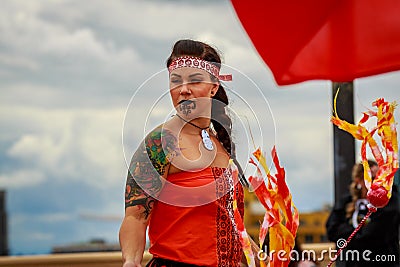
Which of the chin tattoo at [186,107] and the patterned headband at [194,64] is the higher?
the patterned headband at [194,64]

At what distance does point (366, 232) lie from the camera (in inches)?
173

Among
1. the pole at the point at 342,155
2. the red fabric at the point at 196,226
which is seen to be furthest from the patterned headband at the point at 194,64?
the pole at the point at 342,155

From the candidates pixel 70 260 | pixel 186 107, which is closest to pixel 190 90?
pixel 186 107

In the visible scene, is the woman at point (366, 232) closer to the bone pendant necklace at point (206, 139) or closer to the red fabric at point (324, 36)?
the red fabric at point (324, 36)

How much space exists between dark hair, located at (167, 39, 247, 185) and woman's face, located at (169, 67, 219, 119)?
46 millimetres

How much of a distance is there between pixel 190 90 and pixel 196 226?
0.38m

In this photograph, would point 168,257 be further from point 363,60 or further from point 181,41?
point 363,60

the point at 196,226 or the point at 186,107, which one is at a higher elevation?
the point at 186,107

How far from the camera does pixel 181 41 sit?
2.66 metres

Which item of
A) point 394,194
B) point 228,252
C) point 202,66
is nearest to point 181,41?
point 202,66

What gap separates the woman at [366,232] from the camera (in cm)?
439

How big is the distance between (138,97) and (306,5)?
2396 millimetres

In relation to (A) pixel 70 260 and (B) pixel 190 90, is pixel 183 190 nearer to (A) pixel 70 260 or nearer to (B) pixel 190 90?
(B) pixel 190 90

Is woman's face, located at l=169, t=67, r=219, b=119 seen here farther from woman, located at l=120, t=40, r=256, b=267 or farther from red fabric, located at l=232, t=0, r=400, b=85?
red fabric, located at l=232, t=0, r=400, b=85
